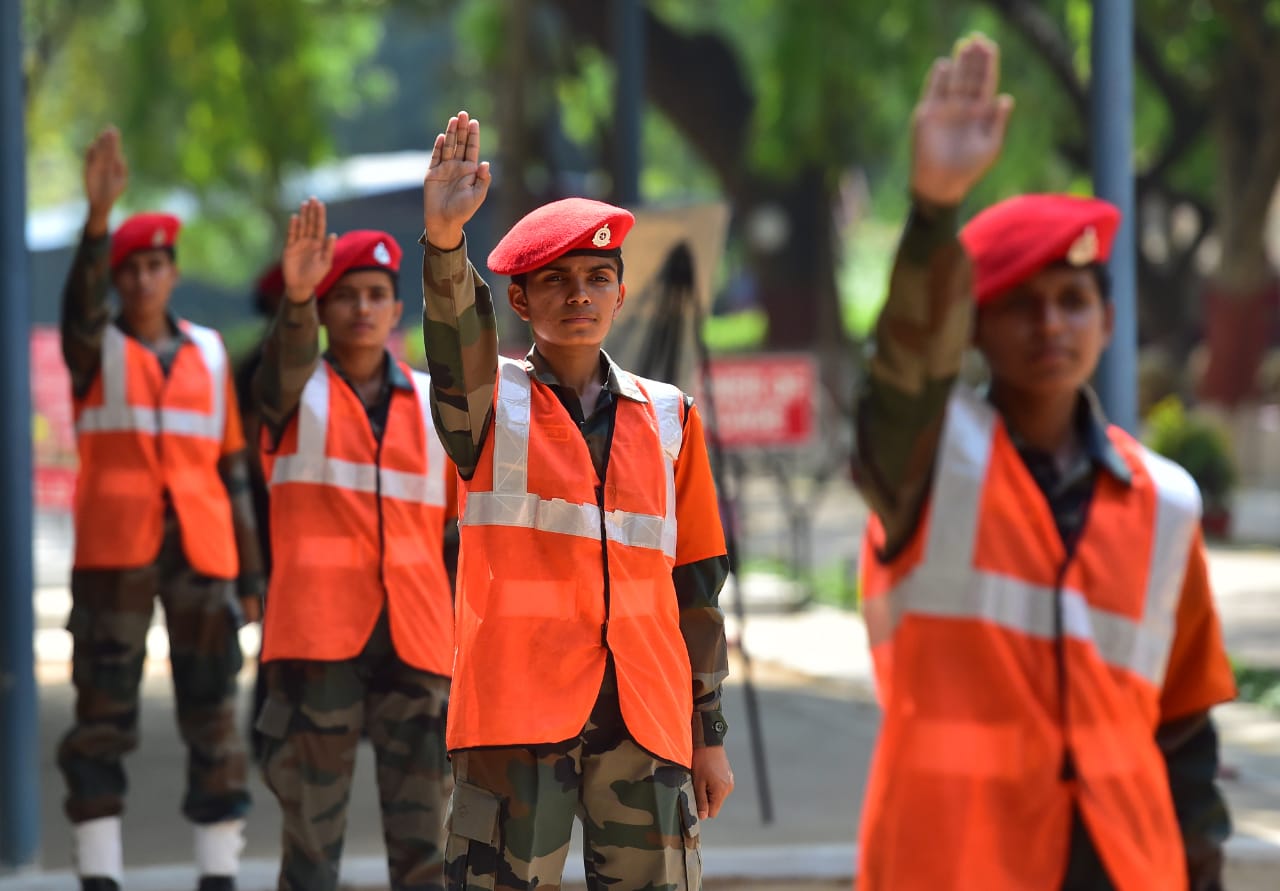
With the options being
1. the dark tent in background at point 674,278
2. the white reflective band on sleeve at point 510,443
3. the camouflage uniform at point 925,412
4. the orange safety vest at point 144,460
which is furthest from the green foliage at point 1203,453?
the camouflage uniform at point 925,412

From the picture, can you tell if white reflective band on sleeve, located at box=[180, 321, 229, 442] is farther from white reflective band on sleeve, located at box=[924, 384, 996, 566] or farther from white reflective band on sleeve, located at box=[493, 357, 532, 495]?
white reflective band on sleeve, located at box=[924, 384, 996, 566]

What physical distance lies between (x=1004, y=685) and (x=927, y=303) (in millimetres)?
565

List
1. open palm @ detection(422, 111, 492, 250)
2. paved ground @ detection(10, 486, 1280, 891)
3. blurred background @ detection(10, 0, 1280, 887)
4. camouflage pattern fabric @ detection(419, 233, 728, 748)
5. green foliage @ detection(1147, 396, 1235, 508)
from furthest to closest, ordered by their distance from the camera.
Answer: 1. green foliage @ detection(1147, 396, 1235, 508)
2. blurred background @ detection(10, 0, 1280, 887)
3. paved ground @ detection(10, 486, 1280, 891)
4. camouflage pattern fabric @ detection(419, 233, 728, 748)
5. open palm @ detection(422, 111, 492, 250)

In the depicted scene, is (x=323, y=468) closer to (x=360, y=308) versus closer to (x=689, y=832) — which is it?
(x=360, y=308)

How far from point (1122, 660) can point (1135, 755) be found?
0.46 ft

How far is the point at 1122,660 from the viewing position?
3162mm

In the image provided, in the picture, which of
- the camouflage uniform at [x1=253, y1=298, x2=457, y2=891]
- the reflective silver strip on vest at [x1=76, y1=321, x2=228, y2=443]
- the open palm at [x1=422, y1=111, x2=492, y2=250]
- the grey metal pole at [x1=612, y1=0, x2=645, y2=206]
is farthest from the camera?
the grey metal pole at [x1=612, y1=0, x2=645, y2=206]

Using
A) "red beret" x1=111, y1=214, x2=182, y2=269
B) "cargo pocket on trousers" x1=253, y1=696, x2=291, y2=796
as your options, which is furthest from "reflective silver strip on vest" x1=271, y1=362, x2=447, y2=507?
"red beret" x1=111, y1=214, x2=182, y2=269

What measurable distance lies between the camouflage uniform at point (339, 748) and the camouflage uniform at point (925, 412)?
2.65 meters

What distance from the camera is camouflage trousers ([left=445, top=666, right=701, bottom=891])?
13.7 ft

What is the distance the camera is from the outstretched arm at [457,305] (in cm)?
396

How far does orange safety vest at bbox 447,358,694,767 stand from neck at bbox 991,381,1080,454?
1150 millimetres

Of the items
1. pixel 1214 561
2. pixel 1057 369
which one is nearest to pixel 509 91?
pixel 1214 561

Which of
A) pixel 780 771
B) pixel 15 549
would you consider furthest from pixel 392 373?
pixel 780 771
